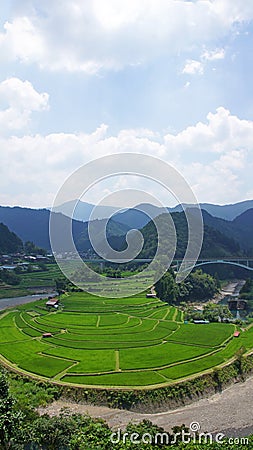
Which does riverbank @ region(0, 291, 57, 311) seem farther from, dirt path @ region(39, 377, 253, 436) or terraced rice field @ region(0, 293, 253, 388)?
dirt path @ region(39, 377, 253, 436)

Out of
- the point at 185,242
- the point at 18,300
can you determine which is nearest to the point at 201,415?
the point at 18,300

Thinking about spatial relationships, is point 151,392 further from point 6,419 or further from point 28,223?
point 28,223

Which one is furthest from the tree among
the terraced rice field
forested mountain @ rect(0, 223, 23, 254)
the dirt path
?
forested mountain @ rect(0, 223, 23, 254)

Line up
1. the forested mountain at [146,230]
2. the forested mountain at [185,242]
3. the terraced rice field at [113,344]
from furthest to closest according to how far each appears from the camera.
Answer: the forested mountain at [146,230], the forested mountain at [185,242], the terraced rice field at [113,344]

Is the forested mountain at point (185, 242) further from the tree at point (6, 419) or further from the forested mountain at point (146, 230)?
the tree at point (6, 419)

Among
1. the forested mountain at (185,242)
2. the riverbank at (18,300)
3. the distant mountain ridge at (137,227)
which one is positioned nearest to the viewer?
the riverbank at (18,300)

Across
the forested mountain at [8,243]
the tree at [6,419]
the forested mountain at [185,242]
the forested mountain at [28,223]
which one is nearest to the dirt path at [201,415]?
the tree at [6,419]
